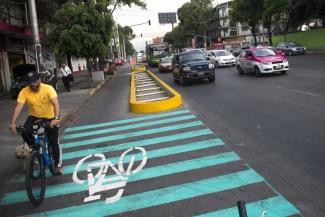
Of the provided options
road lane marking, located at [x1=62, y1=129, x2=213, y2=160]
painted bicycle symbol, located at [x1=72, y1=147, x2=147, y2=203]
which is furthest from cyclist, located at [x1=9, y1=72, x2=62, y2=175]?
road lane marking, located at [x1=62, y1=129, x2=213, y2=160]

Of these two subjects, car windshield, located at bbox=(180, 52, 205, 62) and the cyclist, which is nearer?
the cyclist

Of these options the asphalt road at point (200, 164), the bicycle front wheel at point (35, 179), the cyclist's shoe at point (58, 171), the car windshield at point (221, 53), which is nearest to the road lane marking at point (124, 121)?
the asphalt road at point (200, 164)

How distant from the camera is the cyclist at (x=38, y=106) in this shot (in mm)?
6445

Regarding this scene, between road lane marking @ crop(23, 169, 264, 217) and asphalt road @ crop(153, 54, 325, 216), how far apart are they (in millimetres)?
423

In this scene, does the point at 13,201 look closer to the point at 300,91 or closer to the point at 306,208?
the point at 306,208

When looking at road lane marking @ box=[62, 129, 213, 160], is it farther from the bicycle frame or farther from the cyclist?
the cyclist

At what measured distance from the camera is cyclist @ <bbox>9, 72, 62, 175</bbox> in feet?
21.1

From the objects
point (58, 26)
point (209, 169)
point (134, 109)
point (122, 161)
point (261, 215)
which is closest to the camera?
point (261, 215)

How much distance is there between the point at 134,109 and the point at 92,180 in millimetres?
7938

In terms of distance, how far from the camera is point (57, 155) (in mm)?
7109

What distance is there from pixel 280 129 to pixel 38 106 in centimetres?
528

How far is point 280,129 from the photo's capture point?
9344 mm

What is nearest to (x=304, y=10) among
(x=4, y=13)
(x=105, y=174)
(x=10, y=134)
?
(x=4, y=13)

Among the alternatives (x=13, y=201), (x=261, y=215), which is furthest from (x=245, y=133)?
(x=13, y=201)
